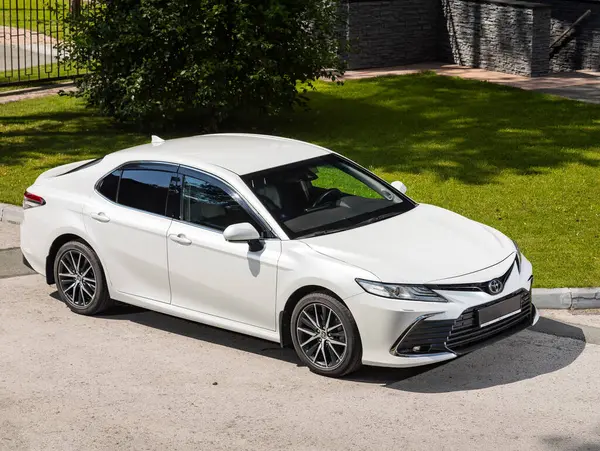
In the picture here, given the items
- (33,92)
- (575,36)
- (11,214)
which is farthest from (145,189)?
(575,36)

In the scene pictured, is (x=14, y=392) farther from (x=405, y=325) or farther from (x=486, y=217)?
(x=486, y=217)

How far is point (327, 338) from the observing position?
8.45m

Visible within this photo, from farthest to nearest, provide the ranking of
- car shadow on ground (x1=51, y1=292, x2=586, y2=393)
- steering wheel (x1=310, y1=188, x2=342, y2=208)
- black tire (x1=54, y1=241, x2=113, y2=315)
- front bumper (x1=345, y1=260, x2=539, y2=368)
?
black tire (x1=54, y1=241, x2=113, y2=315), steering wheel (x1=310, y1=188, x2=342, y2=208), car shadow on ground (x1=51, y1=292, x2=586, y2=393), front bumper (x1=345, y1=260, x2=539, y2=368)

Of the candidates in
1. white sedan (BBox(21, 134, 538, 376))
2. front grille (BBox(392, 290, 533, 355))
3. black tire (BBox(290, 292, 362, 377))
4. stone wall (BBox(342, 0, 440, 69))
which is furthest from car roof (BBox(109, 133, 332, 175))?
stone wall (BBox(342, 0, 440, 69))

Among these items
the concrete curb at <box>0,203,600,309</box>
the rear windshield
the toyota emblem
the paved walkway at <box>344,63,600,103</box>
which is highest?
the paved walkway at <box>344,63,600,103</box>

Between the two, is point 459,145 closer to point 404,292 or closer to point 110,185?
point 110,185

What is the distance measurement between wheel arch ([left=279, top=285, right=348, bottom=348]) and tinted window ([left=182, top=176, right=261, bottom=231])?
668mm

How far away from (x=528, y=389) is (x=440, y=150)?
7.41m

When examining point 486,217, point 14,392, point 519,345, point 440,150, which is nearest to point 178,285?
point 14,392

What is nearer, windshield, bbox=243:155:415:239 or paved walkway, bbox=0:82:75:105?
windshield, bbox=243:155:415:239

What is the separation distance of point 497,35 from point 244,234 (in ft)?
42.5

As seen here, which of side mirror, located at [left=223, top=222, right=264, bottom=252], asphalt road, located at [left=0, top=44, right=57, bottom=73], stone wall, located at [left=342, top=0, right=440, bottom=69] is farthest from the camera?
asphalt road, located at [left=0, top=44, right=57, bottom=73]

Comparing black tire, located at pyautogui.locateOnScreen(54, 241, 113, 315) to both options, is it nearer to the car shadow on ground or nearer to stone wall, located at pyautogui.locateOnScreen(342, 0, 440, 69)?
the car shadow on ground

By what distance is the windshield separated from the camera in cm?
902
